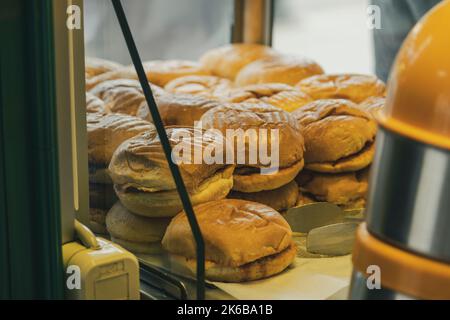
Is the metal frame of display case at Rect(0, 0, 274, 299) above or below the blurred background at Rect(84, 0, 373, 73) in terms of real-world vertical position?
below

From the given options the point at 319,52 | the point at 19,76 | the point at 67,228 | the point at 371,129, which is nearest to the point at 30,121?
the point at 19,76

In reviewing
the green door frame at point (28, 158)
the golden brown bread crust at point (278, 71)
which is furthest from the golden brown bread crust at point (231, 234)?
the golden brown bread crust at point (278, 71)

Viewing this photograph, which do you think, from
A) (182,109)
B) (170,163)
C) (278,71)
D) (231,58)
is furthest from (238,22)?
(170,163)

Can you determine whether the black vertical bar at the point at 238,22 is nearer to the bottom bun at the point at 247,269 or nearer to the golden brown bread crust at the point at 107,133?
the golden brown bread crust at the point at 107,133

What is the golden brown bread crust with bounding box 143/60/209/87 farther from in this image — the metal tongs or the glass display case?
the metal tongs

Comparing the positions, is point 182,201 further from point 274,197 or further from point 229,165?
point 274,197

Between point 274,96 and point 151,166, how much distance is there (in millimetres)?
690

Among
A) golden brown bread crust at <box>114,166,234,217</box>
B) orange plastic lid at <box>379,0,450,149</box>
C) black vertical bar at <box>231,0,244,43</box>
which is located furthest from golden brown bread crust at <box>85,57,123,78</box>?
black vertical bar at <box>231,0,244,43</box>

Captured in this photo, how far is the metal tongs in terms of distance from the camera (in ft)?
3.77

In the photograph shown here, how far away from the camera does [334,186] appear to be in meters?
1.41

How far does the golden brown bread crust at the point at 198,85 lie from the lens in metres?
2.02

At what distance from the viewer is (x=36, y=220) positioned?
0.93 meters

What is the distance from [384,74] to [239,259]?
7.85ft
